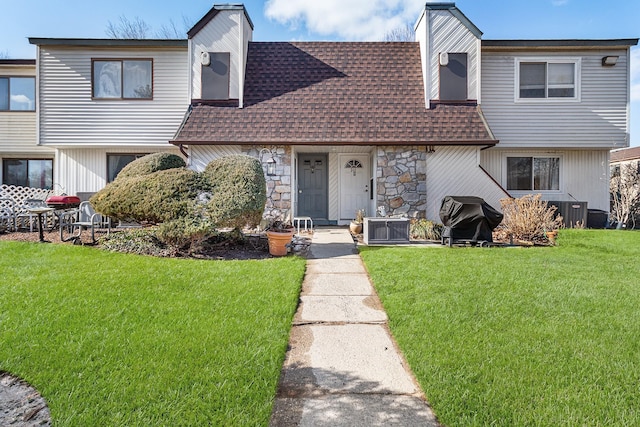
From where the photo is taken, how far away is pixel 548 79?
37.6 feet

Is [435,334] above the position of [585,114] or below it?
below

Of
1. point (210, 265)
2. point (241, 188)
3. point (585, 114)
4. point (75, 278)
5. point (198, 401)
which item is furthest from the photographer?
point (585, 114)

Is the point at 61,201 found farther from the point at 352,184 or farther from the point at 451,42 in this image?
the point at 451,42

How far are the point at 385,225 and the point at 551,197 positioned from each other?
23.6ft

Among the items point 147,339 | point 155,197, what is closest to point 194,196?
point 155,197

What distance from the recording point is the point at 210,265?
587 centimetres

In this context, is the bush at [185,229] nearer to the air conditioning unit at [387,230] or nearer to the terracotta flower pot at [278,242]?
the terracotta flower pot at [278,242]

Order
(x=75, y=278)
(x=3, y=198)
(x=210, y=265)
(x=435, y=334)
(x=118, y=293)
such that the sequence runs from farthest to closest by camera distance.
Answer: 1. (x=3, y=198)
2. (x=210, y=265)
3. (x=75, y=278)
4. (x=118, y=293)
5. (x=435, y=334)

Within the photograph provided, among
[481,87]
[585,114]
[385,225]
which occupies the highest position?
[481,87]

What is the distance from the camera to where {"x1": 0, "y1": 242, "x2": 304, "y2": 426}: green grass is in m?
2.31

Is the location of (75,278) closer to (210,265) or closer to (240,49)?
(210,265)

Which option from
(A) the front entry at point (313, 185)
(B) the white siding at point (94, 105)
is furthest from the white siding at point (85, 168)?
(A) the front entry at point (313, 185)

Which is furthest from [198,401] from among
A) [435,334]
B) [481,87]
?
[481,87]

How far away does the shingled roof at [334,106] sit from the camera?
983 cm
